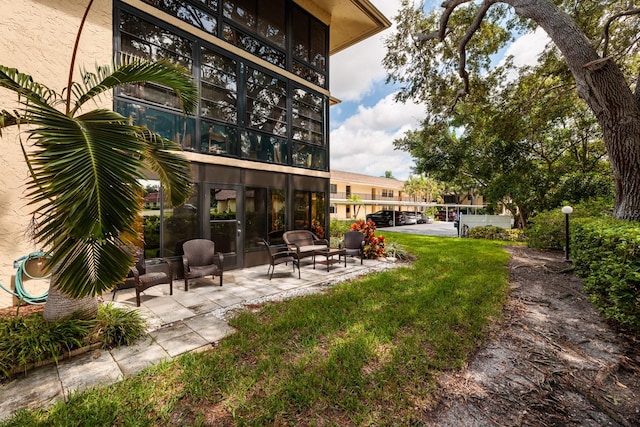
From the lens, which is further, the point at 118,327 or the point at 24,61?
the point at 24,61

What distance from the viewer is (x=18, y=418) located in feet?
6.68

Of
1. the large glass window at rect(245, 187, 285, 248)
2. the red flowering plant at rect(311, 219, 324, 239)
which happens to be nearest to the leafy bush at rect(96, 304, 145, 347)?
the large glass window at rect(245, 187, 285, 248)

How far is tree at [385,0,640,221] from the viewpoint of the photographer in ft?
16.3

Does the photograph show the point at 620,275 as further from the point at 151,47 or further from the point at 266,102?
the point at 151,47

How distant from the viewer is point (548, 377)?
8.82 feet

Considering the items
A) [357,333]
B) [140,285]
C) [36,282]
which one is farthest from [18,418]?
[36,282]

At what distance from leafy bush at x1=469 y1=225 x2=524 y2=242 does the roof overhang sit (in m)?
11.8

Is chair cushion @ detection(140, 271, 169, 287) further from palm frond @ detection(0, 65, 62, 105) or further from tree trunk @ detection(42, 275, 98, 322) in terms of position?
palm frond @ detection(0, 65, 62, 105)

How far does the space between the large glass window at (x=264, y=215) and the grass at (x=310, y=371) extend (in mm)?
3354

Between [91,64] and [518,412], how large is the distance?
841 cm

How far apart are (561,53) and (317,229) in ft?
27.4

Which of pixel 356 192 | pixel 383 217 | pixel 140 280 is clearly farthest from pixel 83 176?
pixel 356 192

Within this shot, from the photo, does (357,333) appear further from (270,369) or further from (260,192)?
(260,192)

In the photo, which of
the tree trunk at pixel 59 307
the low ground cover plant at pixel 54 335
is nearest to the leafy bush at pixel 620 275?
the low ground cover plant at pixel 54 335
